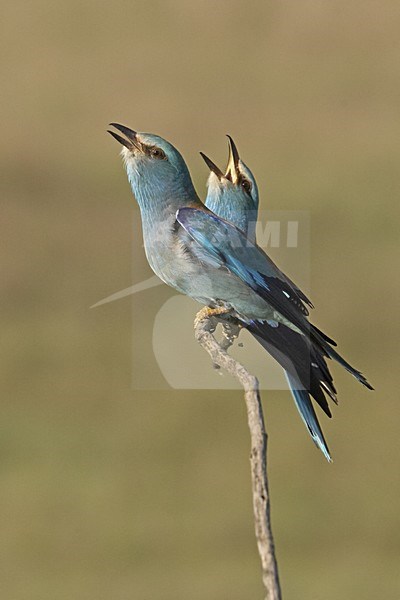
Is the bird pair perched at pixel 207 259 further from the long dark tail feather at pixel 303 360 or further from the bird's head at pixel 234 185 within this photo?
the bird's head at pixel 234 185

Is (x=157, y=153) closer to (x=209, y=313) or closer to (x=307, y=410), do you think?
(x=209, y=313)

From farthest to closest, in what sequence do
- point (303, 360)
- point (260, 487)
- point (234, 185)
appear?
point (234, 185)
point (303, 360)
point (260, 487)

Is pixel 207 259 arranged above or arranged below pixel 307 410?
above

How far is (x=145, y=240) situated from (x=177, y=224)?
36mm

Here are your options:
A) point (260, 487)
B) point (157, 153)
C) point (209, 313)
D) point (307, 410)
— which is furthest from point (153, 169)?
point (260, 487)

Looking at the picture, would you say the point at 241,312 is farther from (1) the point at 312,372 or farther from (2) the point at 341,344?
(2) the point at 341,344

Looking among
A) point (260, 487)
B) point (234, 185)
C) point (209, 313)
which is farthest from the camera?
point (234, 185)

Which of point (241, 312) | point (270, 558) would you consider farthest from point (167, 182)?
point (270, 558)

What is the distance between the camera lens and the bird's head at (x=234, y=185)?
59.6 inches

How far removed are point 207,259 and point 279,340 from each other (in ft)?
0.38

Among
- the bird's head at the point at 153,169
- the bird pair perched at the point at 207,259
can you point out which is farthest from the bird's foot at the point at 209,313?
the bird's head at the point at 153,169

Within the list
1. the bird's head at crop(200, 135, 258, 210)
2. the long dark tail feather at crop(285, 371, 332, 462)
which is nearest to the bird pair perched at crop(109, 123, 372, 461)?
the long dark tail feather at crop(285, 371, 332, 462)

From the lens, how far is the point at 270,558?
105 centimetres

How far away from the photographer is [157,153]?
53.0 inches
